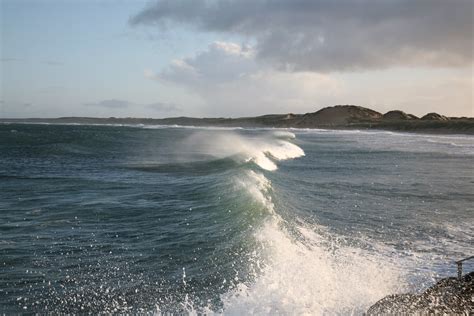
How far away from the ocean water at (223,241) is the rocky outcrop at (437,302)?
0.70 meters

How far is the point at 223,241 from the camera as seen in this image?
11.9 metres

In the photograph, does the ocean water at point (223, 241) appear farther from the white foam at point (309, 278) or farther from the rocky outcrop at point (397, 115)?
the rocky outcrop at point (397, 115)

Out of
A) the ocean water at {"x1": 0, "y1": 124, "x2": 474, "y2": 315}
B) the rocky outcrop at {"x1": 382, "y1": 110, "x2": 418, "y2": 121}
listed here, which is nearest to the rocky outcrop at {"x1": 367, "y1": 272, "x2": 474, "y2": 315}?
the ocean water at {"x1": 0, "y1": 124, "x2": 474, "y2": 315}

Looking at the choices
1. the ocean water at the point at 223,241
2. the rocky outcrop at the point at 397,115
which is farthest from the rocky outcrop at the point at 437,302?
the rocky outcrop at the point at 397,115

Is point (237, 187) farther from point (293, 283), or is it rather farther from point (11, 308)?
point (11, 308)

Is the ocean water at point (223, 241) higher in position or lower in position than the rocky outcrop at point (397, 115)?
lower

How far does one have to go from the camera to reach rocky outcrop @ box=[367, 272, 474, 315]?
696 centimetres

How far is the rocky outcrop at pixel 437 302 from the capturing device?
6.96 meters

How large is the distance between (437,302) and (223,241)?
5.76 meters

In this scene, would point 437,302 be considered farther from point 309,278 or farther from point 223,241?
point 223,241

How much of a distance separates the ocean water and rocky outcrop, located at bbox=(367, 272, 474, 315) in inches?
27.7

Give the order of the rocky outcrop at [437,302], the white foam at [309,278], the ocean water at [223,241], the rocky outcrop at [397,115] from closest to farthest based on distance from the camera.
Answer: the rocky outcrop at [437,302] < the white foam at [309,278] < the ocean water at [223,241] < the rocky outcrop at [397,115]

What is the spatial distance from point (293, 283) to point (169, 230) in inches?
189

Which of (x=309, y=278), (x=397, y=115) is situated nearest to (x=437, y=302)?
(x=309, y=278)
